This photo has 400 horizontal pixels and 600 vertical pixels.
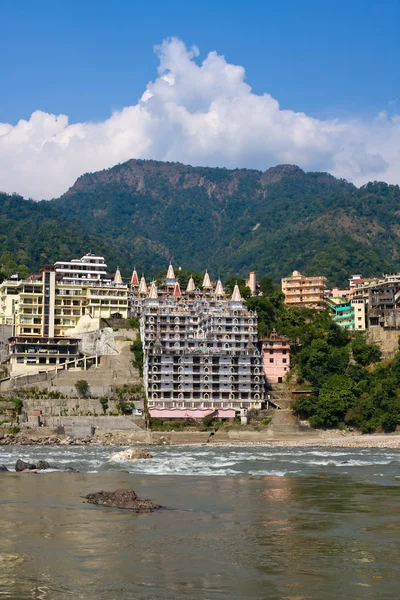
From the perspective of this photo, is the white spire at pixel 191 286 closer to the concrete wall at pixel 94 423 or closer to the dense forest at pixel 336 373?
the dense forest at pixel 336 373

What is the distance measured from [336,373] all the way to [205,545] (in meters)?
72.8

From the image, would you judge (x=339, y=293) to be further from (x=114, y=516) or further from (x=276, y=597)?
(x=276, y=597)

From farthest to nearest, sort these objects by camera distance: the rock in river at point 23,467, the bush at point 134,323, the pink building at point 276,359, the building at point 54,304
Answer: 1. the building at point 54,304
2. the bush at point 134,323
3. the pink building at point 276,359
4. the rock in river at point 23,467

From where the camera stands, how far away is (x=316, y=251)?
191875mm

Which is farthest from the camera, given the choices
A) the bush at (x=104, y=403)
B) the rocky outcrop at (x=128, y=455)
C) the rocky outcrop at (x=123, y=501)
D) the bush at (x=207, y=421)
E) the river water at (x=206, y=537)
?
the bush at (x=207, y=421)

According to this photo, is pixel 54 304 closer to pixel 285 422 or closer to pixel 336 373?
pixel 285 422

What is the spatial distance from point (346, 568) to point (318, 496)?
17300mm

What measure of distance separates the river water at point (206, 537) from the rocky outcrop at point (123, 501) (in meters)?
0.77

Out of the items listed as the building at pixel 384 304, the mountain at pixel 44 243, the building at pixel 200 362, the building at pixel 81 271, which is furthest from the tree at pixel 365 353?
the mountain at pixel 44 243

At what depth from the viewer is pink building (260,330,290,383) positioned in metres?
106

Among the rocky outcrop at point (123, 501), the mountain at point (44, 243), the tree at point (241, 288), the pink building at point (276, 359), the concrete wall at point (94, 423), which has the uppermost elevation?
the mountain at point (44, 243)

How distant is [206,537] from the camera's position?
32.6 m

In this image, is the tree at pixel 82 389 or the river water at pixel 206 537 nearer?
the river water at pixel 206 537

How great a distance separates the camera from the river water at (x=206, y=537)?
2536 centimetres
